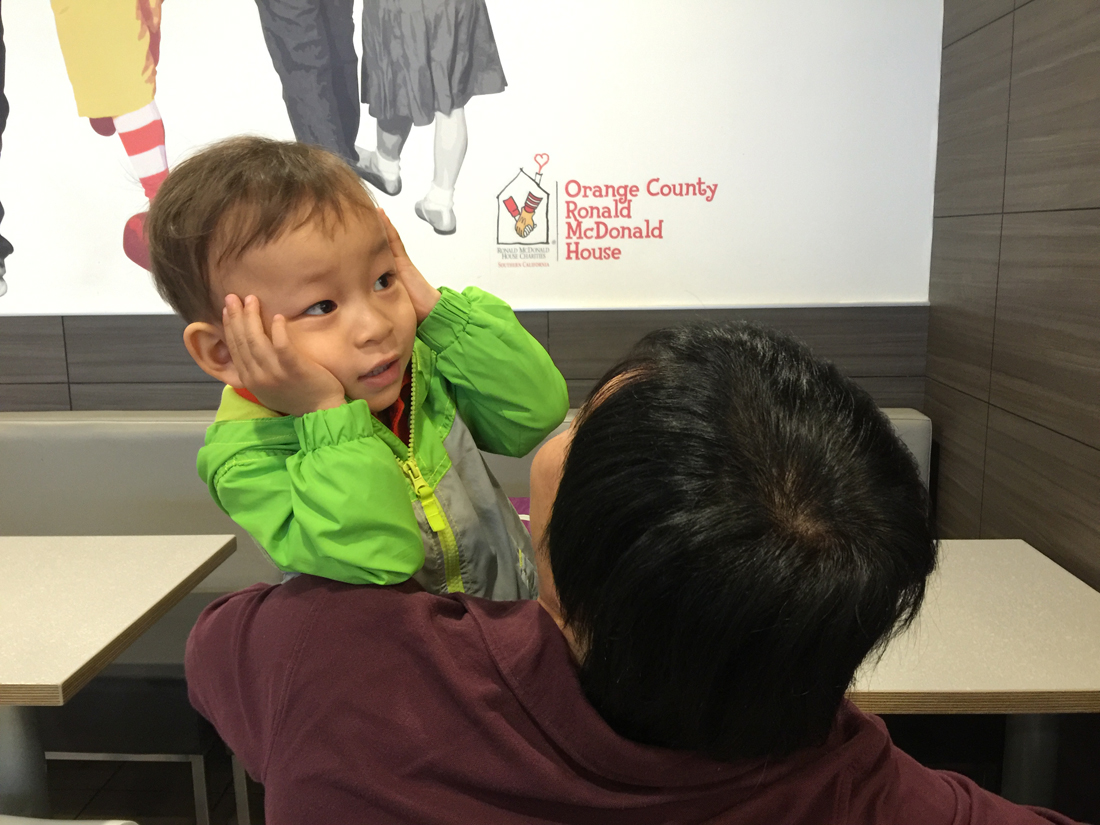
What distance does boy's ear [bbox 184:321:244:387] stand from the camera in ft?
2.97

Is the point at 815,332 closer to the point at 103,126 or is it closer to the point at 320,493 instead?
the point at 320,493

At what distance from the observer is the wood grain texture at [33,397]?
295 centimetres

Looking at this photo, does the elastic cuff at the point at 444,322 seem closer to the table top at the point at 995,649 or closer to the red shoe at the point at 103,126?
the table top at the point at 995,649

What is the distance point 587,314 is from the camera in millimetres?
2762

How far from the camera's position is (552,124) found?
2.69 metres

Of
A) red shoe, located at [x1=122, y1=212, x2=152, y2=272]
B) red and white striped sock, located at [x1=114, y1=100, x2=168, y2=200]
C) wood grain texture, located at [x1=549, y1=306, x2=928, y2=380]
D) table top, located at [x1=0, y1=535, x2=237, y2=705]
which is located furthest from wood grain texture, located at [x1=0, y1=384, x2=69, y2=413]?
wood grain texture, located at [x1=549, y1=306, x2=928, y2=380]

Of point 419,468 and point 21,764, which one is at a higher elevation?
point 419,468

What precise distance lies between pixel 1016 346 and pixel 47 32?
119 inches

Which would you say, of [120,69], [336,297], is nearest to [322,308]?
[336,297]

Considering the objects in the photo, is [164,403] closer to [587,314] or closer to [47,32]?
[47,32]

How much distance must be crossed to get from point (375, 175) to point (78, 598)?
1659 mm

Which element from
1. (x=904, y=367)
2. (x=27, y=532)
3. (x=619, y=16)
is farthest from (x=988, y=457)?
(x=27, y=532)

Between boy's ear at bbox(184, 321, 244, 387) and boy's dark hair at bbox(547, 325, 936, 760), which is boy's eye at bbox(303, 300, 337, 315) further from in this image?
boy's dark hair at bbox(547, 325, 936, 760)

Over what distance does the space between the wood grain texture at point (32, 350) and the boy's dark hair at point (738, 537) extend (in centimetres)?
290
